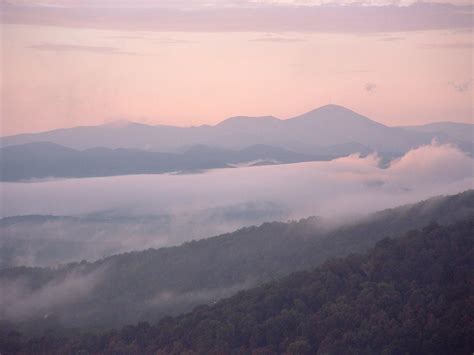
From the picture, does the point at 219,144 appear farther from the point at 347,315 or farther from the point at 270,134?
the point at 347,315

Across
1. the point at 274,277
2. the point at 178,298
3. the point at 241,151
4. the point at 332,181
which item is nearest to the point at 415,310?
the point at 274,277

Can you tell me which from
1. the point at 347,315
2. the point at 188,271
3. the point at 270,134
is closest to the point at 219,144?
the point at 270,134

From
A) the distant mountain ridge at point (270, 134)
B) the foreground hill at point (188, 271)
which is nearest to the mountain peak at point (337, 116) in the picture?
the distant mountain ridge at point (270, 134)

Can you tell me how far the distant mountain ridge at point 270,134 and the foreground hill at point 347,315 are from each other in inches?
3271

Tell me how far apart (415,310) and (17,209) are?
57.6m

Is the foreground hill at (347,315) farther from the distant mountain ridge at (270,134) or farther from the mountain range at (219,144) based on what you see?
the distant mountain ridge at (270,134)

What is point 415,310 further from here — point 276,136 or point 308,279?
point 276,136

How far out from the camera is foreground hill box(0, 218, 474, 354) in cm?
2220

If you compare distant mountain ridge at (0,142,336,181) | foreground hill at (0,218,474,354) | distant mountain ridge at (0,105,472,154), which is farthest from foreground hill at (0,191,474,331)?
distant mountain ridge at (0,105,472,154)

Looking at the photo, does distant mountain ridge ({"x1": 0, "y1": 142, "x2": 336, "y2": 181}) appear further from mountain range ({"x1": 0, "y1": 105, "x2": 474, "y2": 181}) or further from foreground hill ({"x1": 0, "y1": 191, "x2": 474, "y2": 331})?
foreground hill ({"x1": 0, "y1": 191, "x2": 474, "y2": 331})

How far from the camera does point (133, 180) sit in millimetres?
106875

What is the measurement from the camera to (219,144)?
12325 cm

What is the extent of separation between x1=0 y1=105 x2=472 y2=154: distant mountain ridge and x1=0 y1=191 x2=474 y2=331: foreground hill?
218 feet

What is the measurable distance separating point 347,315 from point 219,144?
99.4 meters
